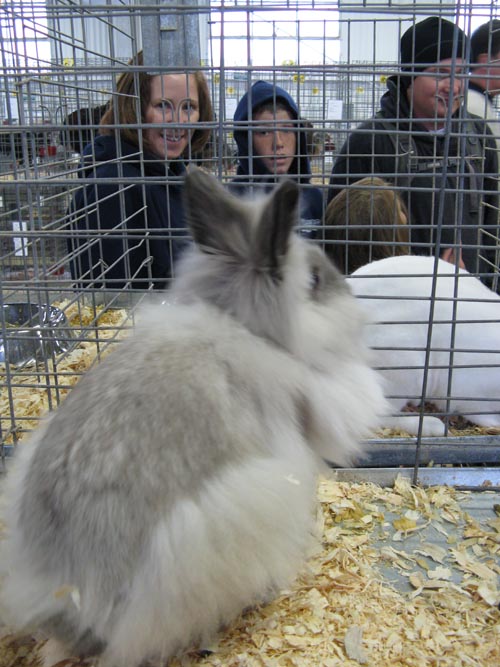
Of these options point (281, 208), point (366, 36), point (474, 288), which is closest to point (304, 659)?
point (281, 208)

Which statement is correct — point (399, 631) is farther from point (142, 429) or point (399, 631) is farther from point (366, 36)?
point (366, 36)

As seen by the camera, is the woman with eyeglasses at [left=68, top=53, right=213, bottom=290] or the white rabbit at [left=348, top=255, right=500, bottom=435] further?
the woman with eyeglasses at [left=68, top=53, right=213, bottom=290]

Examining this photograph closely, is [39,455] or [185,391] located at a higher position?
[185,391]

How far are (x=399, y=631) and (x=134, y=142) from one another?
8.77ft

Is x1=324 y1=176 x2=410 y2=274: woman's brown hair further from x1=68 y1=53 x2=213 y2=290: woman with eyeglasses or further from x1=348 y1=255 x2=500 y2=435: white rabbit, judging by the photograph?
x1=68 y1=53 x2=213 y2=290: woman with eyeglasses

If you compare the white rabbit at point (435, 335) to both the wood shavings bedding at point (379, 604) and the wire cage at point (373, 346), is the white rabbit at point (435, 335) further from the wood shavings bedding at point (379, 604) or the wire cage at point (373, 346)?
the wood shavings bedding at point (379, 604)

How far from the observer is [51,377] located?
276 centimetres

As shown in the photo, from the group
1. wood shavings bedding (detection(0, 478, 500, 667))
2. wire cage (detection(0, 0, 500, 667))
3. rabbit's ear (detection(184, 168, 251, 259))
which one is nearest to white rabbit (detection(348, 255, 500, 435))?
wire cage (detection(0, 0, 500, 667))

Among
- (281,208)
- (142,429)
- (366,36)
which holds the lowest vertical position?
(142,429)

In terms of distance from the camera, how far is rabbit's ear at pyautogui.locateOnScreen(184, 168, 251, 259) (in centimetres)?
138

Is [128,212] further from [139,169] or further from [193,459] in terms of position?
[193,459]

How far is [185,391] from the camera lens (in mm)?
1210

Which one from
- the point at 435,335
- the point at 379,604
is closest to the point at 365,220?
the point at 435,335

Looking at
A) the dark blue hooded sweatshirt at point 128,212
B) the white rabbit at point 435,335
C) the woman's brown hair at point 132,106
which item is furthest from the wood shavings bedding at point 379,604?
the woman's brown hair at point 132,106
